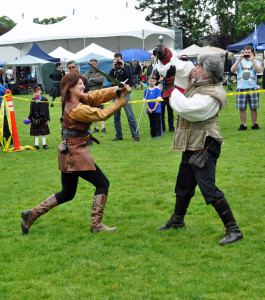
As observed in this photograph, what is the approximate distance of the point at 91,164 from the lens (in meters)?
5.26

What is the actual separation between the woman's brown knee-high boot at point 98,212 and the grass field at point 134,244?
0.11 meters

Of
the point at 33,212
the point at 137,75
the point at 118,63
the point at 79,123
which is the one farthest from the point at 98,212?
the point at 137,75

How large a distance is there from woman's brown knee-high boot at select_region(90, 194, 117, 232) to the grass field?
11cm

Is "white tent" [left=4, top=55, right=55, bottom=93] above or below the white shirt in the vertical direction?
above

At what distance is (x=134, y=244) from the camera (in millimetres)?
5086

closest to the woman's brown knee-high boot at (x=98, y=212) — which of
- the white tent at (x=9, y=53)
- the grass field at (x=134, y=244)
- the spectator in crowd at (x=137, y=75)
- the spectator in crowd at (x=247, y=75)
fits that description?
the grass field at (x=134, y=244)

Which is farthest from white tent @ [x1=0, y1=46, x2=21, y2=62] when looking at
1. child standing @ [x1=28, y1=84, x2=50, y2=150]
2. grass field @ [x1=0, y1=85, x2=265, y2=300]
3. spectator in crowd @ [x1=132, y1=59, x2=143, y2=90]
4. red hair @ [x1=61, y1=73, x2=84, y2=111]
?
red hair @ [x1=61, y1=73, x2=84, y2=111]

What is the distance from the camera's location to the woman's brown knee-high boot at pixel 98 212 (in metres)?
5.42

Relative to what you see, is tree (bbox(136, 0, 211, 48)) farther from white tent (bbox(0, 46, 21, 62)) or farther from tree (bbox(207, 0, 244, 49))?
white tent (bbox(0, 46, 21, 62))

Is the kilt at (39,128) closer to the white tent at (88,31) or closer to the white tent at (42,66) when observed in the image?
the white tent at (42,66)

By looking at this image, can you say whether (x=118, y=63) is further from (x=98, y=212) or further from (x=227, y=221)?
(x=227, y=221)

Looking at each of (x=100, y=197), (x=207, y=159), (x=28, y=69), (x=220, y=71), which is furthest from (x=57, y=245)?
(x=28, y=69)

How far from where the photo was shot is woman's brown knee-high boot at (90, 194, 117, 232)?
5422 millimetres

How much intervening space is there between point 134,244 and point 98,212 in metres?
0.61
